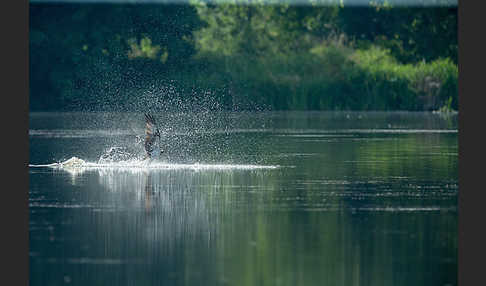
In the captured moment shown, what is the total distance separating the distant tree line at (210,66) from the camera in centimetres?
4972

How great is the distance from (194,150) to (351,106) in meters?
25.1

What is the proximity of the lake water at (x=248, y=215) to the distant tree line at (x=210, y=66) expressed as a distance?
21910mm

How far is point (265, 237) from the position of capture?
41.0 feet

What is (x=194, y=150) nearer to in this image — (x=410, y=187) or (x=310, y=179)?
(x=310, y=179)

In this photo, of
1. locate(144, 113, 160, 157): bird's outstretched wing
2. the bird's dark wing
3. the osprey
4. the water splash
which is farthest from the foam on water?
the bird's dark wing

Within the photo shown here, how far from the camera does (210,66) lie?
54.6 meters

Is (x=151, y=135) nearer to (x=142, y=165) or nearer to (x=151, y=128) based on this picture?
(x=151, y=128)

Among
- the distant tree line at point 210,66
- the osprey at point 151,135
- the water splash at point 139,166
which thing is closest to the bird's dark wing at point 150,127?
the osprey at point 151,135

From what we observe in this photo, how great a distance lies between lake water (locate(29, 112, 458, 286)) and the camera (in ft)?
35.3

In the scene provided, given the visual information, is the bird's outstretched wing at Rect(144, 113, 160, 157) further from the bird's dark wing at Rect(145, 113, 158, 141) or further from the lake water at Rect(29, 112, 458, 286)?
the lake water at Rect(29, 112, 458, 286)

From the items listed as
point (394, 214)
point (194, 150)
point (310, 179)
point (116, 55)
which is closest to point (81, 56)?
point (116, 55)

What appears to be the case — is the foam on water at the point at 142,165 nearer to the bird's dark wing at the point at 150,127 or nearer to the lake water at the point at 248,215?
the lake water at the point at 248,215

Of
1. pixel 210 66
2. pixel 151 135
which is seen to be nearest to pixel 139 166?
pixel 151 135

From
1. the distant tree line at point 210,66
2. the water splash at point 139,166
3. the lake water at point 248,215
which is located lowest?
the lake water at point 248,215
